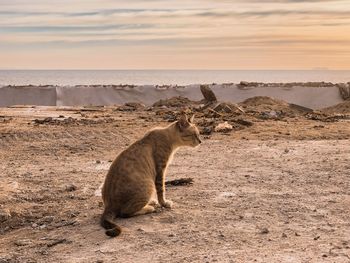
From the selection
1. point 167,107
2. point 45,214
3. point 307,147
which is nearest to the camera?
point 45,214

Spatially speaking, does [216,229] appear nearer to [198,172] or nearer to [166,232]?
[166,232]

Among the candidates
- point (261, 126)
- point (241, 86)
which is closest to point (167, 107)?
point (241, 86)

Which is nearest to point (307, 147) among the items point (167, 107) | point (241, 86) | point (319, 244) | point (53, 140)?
point (53, 140)

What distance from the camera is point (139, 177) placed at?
8273mm

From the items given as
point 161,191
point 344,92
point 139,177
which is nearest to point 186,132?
point 161,191

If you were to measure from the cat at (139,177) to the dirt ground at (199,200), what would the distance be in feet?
0.59

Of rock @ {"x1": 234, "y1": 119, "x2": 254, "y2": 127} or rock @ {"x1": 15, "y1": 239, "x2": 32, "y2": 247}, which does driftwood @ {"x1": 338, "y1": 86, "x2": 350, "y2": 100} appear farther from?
rock @ {"x1": 15, "y1": 239, "x2": 32, "y2": 247}

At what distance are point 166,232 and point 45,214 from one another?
226 cm

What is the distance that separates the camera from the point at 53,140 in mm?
16141

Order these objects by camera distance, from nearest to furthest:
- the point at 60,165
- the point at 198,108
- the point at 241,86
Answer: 1. the point at 60,165
2. the point at 198,108
3. the point at 241,86

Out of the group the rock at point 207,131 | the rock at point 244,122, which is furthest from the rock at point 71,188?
the rock at point 244,122

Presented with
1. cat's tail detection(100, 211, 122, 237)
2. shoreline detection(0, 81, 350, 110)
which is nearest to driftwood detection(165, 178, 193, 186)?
cat's tail detection(100, 211, 122, 237)

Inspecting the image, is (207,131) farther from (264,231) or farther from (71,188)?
(264,231)

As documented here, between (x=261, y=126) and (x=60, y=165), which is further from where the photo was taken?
(x=261, y=126)
